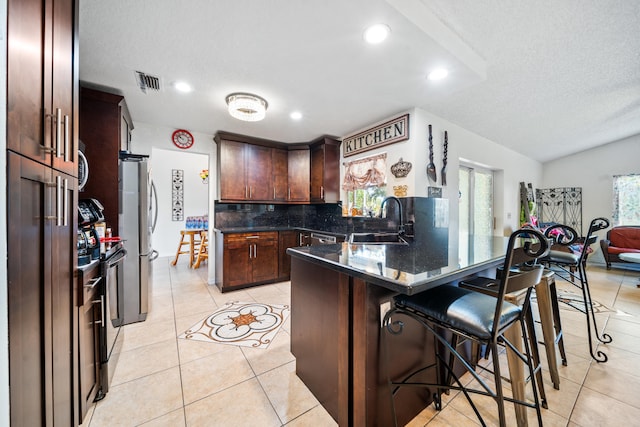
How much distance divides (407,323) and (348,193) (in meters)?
2.78

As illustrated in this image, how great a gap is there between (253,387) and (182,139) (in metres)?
3.35

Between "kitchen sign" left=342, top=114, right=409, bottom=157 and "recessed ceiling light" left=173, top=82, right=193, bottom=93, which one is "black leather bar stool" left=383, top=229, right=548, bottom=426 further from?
"recessed ceiling light" left=173, top=82, right=193, bottom=93

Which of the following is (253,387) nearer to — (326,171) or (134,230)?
(134,230)

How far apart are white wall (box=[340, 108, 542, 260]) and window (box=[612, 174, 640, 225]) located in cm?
239

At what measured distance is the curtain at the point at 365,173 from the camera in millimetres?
3258

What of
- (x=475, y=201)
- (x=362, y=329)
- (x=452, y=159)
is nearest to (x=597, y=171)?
(x=475, y=201)

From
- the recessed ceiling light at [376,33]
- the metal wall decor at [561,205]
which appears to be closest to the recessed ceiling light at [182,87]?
the recessed ceiling light at [376,33]

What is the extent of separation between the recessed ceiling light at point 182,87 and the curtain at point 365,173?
2299mm

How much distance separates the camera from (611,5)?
168cm

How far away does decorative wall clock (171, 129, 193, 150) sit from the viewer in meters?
3.50

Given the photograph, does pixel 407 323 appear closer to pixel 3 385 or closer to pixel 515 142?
pixel 3 385

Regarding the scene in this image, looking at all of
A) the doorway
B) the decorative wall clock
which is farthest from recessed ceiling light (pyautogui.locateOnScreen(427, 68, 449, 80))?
the doorway

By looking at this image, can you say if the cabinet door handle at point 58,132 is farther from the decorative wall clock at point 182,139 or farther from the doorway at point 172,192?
the doorway at point 172,192

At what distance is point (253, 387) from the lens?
1624 millimetres
